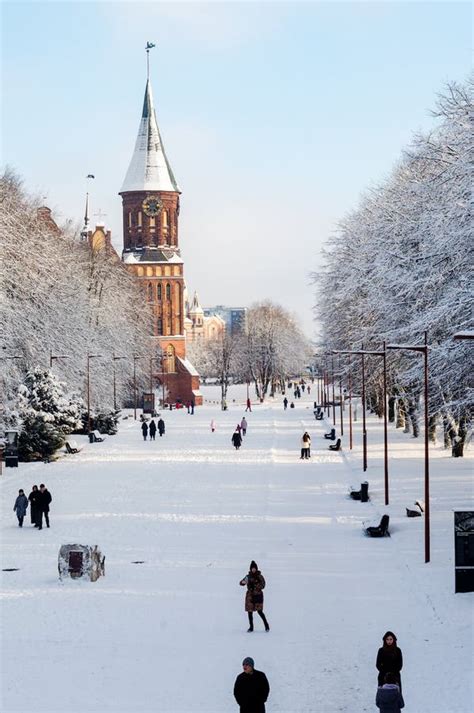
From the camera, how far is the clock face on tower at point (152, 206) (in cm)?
11688

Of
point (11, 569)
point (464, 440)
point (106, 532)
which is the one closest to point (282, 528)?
point (106, 532)

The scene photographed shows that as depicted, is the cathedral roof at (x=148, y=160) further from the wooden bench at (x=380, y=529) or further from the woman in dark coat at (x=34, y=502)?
the wooden bench at (x=380, y=529)

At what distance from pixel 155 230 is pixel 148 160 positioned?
7062mm

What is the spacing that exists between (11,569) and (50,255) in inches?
1363

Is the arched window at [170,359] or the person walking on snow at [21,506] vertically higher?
the arched window at [170,359]

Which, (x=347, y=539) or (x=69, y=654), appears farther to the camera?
(x=347, y=539)

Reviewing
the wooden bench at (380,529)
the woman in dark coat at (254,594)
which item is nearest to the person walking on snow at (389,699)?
the woman in dark coat at (254,594)

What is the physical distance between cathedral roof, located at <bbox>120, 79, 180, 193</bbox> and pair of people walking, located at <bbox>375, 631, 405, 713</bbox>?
349 feet

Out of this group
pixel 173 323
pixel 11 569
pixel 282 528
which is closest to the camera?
pixel 11 569

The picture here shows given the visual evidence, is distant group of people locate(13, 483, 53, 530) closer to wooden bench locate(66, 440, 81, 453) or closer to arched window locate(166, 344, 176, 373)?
wooden bench locate(66, 440, 81, 453)

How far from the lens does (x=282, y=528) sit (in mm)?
27422

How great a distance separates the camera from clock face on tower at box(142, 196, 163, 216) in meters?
117

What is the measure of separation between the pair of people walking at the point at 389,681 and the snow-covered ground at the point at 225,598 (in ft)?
3.49

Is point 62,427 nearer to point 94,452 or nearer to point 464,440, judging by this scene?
point 94,452
